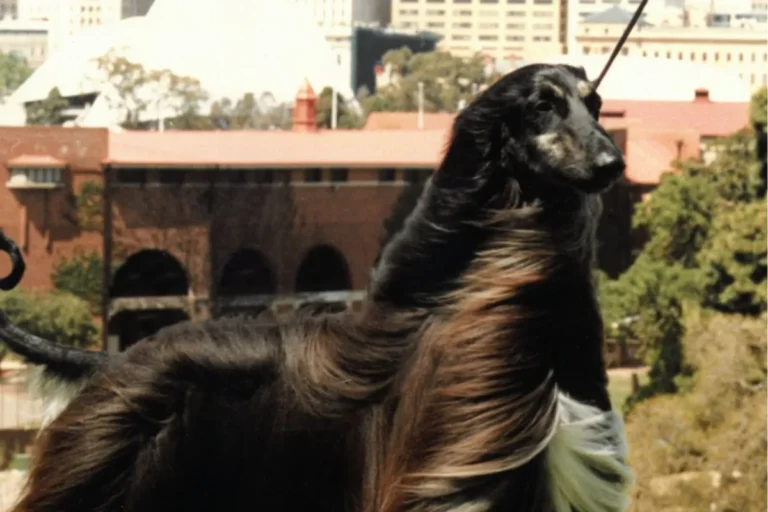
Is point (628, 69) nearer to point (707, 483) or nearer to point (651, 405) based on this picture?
point (651, 405)

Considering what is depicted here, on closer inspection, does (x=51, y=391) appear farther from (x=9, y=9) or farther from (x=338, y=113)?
(x=338, y=113)

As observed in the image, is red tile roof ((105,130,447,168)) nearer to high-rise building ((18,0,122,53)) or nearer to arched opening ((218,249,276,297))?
arched opening ((218,249,276,297))

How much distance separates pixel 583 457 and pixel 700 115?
70.5ft

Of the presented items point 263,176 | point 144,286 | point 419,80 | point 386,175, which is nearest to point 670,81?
point 419,80

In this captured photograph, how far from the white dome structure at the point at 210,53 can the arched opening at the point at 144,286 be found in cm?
96

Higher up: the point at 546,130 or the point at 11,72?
the point at 11,72

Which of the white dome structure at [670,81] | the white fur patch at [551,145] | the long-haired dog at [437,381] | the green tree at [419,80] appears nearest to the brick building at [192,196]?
the green tree at [419,80]

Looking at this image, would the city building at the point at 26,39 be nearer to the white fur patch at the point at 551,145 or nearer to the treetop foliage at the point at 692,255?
the white fur patch at the point at 551,145

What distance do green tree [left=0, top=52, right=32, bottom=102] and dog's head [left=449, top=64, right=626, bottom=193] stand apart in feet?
27.1

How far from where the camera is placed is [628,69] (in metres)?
22.2

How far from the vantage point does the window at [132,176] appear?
12.6 meters

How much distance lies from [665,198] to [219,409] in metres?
17.4

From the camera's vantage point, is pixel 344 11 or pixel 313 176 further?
pixel 313 176

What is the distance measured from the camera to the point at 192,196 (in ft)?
41.3
